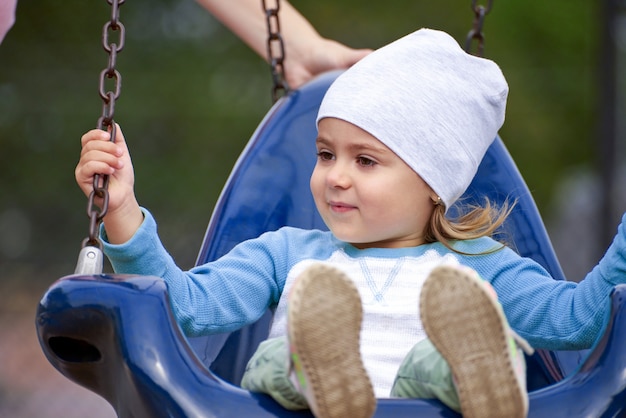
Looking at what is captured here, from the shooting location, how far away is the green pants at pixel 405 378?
1.25 m

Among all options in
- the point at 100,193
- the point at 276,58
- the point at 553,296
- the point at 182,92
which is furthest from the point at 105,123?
the point at 182,92

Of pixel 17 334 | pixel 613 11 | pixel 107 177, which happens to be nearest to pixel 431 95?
pixel 107 177

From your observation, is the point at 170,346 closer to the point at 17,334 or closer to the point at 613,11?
the point at 613,11

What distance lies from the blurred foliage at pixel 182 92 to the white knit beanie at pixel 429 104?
13.5ft

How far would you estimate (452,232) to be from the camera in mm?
1704

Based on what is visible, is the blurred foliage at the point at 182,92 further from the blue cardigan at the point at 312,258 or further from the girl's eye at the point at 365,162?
the girl's eye at the point at 365,162

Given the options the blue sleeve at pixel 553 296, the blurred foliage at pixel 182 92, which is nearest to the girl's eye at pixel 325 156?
the blue sleeve at pixel 553 296

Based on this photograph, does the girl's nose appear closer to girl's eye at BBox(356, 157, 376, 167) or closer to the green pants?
girl's eye at BBox(356, 157, 376, 167)

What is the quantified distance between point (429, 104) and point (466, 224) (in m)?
0.24

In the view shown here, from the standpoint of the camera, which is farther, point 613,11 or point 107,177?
point 613,11

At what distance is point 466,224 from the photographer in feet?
5.85

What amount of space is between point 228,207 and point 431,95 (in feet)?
1.66

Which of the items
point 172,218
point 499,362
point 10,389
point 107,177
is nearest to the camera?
point 499,362

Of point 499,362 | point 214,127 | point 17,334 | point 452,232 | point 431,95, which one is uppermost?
point 214,127
